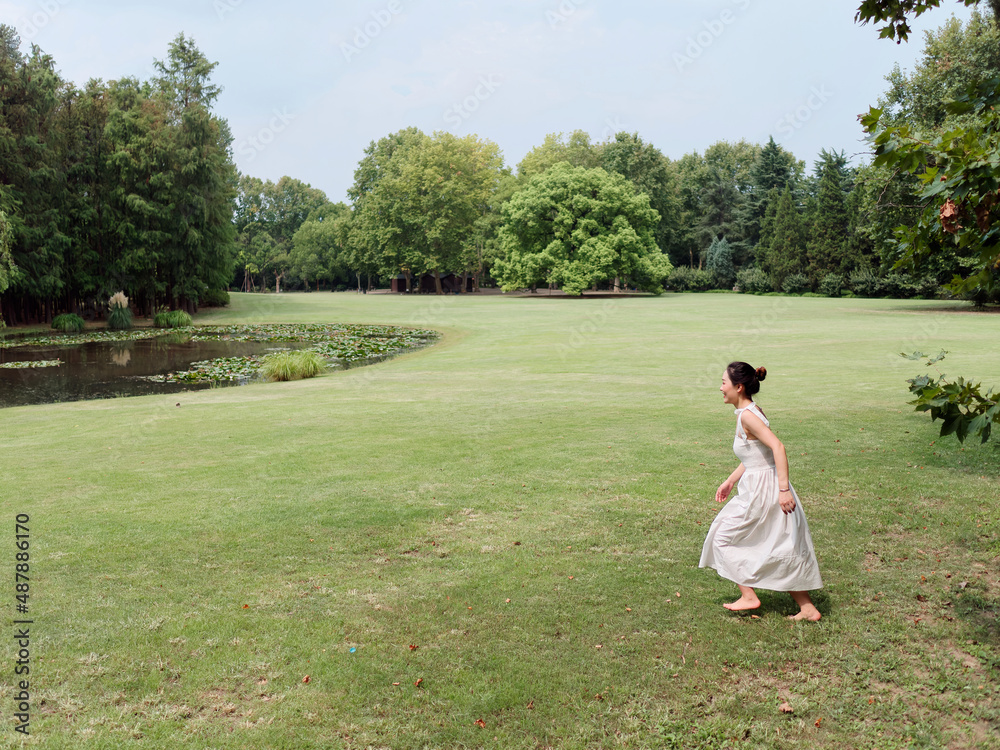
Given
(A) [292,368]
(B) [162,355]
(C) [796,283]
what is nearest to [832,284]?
(C) [796,283]

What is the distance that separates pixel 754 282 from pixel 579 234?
18111 mm

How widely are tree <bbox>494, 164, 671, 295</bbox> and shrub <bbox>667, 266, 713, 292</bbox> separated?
33.3 ft

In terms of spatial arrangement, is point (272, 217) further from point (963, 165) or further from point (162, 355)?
point (963, 165)

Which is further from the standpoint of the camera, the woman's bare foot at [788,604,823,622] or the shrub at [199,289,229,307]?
the shrub at [199,289,229,307]

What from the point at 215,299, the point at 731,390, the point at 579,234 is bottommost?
the point at 215,299

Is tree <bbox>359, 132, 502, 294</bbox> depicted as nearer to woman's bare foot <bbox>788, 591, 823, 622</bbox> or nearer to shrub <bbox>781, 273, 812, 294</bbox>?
shrub <bbox>781, 273, 812, 294</bbox>

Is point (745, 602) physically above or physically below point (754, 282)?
below

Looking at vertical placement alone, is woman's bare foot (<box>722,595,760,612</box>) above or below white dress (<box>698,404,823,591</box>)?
below

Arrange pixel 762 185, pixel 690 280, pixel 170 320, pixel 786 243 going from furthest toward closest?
pixel 762 185
pixel 690 280
pixel 786 243
pixel 170 320

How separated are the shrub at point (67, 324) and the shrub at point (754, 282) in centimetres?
5572

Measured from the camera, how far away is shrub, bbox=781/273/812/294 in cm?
6344

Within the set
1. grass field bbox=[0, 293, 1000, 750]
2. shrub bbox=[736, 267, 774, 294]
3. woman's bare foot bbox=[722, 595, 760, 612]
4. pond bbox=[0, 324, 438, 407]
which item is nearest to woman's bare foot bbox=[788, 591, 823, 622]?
grass field bbox=[0, 293, 1000, 750]

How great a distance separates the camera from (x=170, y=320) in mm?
41375

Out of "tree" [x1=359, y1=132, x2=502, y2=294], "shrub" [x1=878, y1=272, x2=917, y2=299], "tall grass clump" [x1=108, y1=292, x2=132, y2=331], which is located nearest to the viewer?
"tall grass clump" [x1=108, y1=292, x2=132, y2=331]
